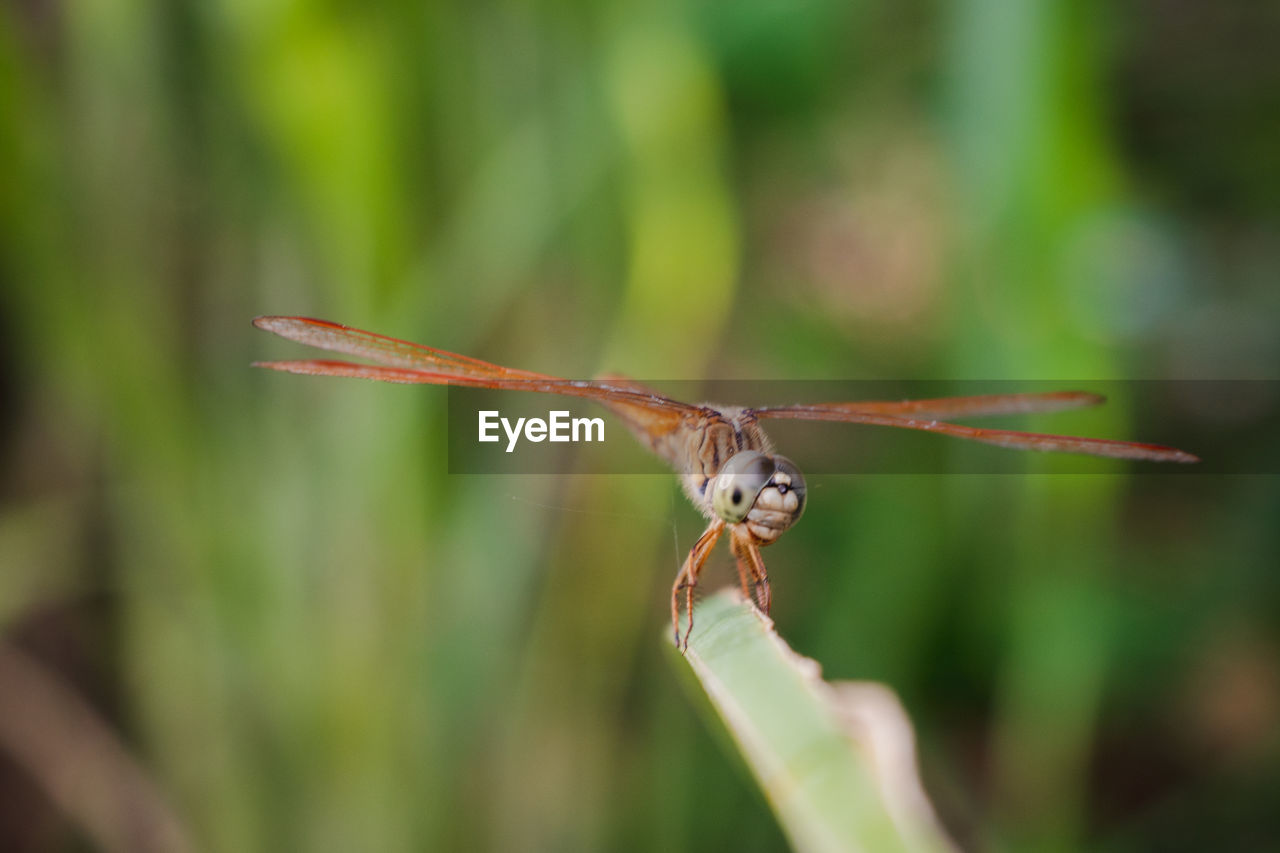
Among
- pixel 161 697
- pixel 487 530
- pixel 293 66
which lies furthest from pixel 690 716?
pixel 293 66

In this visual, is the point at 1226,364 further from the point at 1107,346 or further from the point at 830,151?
the point at 830,151

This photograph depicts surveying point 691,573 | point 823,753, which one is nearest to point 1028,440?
point 691,573

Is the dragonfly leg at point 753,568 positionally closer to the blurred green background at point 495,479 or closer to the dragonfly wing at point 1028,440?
the dragonfly wing at point 1028,440

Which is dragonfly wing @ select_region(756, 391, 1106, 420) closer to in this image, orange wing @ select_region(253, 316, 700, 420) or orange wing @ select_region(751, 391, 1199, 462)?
orange wing @ select_region(751, 391, 1199, 462)

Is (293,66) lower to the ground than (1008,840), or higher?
higher

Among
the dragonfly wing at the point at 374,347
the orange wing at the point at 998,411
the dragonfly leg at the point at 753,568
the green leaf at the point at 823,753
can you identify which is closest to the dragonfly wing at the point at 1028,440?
the orange wing at the point at 998,411

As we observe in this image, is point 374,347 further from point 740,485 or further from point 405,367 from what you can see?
point 740,485
